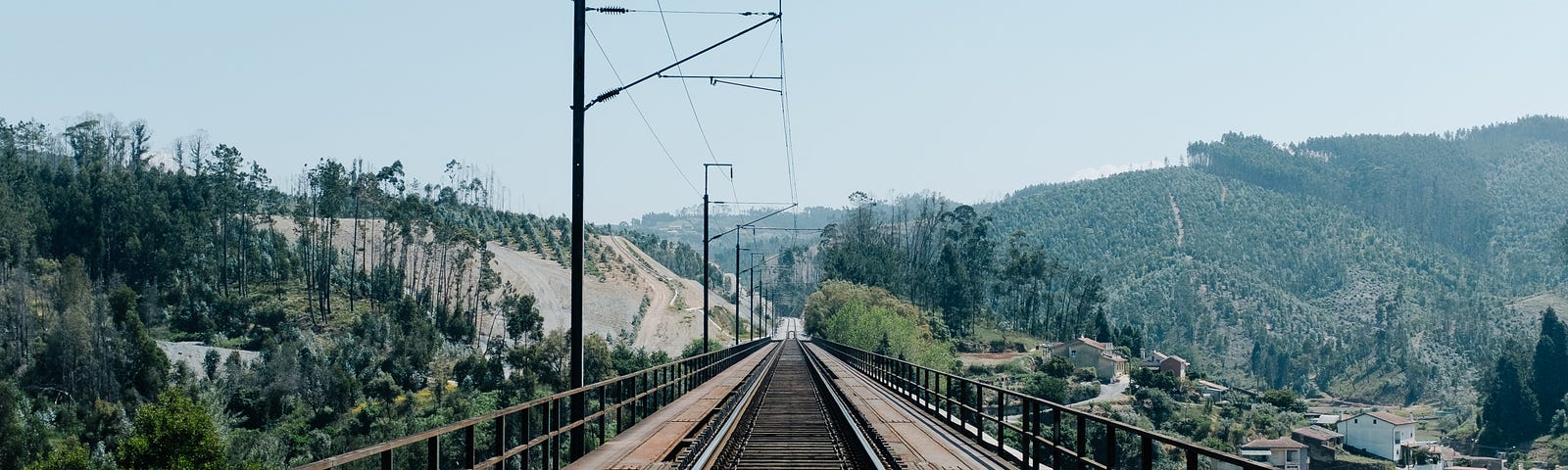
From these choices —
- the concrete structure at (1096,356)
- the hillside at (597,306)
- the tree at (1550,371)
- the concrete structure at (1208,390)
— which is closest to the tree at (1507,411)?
the tree at (1550,371)

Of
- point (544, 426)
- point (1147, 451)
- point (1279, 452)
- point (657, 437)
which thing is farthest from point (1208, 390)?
point (1147, 451)

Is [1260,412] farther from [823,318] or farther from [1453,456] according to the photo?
[823,318]

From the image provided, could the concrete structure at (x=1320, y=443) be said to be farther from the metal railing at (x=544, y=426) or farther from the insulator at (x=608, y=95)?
the insulator at (x=608, y=95)

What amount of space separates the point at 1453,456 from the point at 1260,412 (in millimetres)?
21648

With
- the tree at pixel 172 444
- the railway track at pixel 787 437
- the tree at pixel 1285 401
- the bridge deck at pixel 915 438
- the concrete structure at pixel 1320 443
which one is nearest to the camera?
the bridge deck at pixel 915 438

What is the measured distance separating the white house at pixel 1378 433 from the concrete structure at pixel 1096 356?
38.7 m

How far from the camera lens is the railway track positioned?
16.9m

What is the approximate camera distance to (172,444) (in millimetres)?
58312

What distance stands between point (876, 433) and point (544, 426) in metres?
7.36

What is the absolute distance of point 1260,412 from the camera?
140625mm

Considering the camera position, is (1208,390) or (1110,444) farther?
(1208,390)

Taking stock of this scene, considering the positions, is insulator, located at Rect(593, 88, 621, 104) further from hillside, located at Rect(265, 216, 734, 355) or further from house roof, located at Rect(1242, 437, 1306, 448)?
hillside, located at Rect(265, 216, 734, 355)

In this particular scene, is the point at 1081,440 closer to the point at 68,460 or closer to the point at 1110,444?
the point at 1110,444

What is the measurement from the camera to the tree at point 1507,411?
6216 inches
